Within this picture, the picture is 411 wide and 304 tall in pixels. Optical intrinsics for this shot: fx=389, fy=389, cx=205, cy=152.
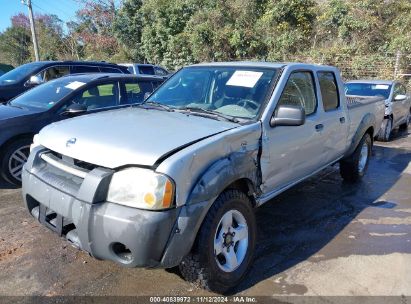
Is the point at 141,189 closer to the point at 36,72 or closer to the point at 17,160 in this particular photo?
the point at 17,160

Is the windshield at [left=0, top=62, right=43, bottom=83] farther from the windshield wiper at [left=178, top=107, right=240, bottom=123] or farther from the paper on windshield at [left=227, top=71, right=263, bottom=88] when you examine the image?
the paper on windshield at [left=227, top=71, right=263, bottom=88]

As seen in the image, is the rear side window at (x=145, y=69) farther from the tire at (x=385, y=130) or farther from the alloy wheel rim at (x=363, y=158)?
the alloy wheel rim at (x=363, y=158)

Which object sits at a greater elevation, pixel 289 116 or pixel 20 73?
pixel 20 73

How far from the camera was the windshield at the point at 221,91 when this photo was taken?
12.6 ft

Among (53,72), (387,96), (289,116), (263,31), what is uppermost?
(263,31)

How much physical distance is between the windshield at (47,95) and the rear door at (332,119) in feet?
12.2

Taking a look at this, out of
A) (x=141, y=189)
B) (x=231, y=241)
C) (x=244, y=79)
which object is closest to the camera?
(x=141, y=189)

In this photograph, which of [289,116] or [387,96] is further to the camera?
[387,96]

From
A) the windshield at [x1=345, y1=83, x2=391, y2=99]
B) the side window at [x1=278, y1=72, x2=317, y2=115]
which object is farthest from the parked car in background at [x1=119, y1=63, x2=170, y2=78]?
the side window at [x1=278, y1=72, x2=317, y2=115]

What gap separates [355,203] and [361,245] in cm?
134

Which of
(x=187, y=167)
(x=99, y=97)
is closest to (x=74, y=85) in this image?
(x=99, y=97)

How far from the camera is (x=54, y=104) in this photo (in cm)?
588

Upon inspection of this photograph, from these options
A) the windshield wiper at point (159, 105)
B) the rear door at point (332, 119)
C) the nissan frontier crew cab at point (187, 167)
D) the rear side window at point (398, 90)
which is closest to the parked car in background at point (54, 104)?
the windshield wiper at point (159, 105)

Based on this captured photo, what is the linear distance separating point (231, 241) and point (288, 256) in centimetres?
90
